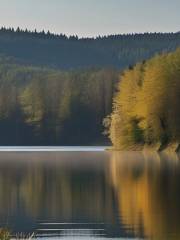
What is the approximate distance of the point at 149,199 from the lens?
46.2 m

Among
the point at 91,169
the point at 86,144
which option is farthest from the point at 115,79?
the point at 91,169

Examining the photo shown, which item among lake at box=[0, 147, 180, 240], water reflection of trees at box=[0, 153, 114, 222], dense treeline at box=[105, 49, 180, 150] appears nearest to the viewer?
lake at box=[0, 147, 180, 240]

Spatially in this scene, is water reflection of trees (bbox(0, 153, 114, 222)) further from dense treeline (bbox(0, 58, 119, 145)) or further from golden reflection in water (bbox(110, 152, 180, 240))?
dense treeline (bbox(0, 58, 119, 145))

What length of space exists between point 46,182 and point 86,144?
12671cm

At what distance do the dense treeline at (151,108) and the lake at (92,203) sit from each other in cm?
4777

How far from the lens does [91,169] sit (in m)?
74.5

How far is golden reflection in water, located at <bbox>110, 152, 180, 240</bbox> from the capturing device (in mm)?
33875

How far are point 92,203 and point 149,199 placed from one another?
353 centimetres

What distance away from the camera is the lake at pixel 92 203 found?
111 feet

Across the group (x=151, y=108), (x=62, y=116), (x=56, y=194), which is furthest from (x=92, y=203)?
(x=62, y=116)

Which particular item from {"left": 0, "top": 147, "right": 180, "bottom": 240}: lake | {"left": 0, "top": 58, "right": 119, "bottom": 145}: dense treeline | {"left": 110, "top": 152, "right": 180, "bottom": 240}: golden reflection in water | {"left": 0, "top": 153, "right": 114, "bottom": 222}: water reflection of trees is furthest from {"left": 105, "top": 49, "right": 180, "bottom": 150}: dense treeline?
{"left": 0, "top": 58, "right": 119, "bottom": 145}: dense treeline

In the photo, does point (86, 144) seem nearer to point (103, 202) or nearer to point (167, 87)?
point (167, 87)

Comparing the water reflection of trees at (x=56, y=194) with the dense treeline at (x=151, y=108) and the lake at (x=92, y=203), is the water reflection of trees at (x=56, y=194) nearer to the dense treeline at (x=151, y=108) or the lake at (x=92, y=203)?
the lake at (x=92, y=203)

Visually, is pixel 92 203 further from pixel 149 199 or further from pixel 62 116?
pixel 62 116
